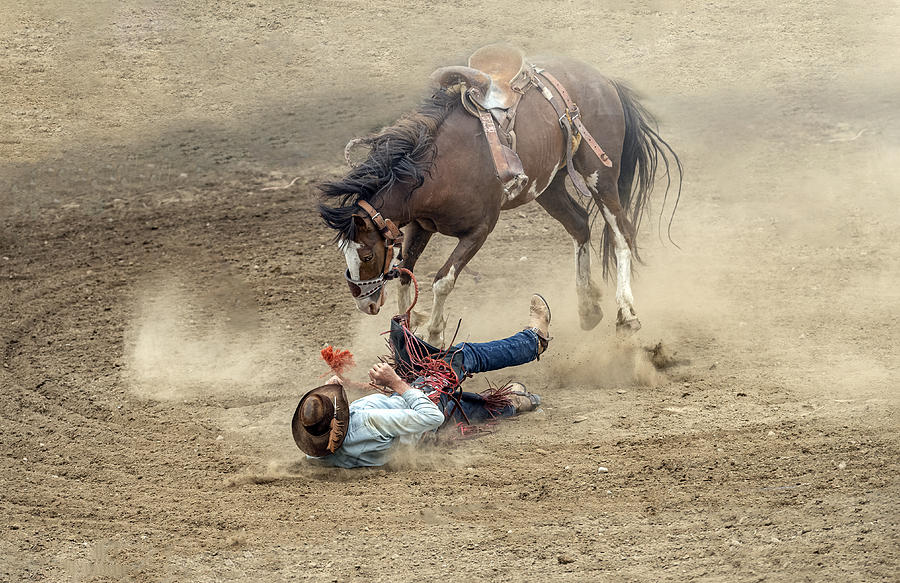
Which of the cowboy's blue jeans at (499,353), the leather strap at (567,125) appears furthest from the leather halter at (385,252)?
the leather strap at (567,125)

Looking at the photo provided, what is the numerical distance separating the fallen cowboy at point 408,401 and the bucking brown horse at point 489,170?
1.78 feet

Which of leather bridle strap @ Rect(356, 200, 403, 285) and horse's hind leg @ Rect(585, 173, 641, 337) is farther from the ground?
leather bridle strap @ Rect(356, 200, 403, 285)

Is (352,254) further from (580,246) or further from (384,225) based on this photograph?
(580,246)

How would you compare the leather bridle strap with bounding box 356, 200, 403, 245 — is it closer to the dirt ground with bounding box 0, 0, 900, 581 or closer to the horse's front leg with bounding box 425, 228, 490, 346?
the horse's front leg with bounding box 425, 228, 490, 346

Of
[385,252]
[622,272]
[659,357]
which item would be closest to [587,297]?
[622,272]

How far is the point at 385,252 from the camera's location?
210 inches

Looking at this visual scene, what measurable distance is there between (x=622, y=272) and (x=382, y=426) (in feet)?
8.38

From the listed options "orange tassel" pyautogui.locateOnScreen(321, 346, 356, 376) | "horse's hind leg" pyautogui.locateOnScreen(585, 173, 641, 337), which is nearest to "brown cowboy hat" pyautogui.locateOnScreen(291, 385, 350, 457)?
"orange tassel" pyautogui.locateOnScreen(321, 346, 356, 376)

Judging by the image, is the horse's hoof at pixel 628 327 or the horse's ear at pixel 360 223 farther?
the horse's hoof at pixel 628 327

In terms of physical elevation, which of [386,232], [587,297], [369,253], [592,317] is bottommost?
[592,317]

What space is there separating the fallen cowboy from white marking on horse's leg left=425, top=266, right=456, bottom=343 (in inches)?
19.5

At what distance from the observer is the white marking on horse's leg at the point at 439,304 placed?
18.7ft

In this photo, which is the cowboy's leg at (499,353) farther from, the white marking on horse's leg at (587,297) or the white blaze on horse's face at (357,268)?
the white marking on horse's leg at (587,297)

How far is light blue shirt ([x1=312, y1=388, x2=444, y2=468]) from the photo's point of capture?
4676 mm
